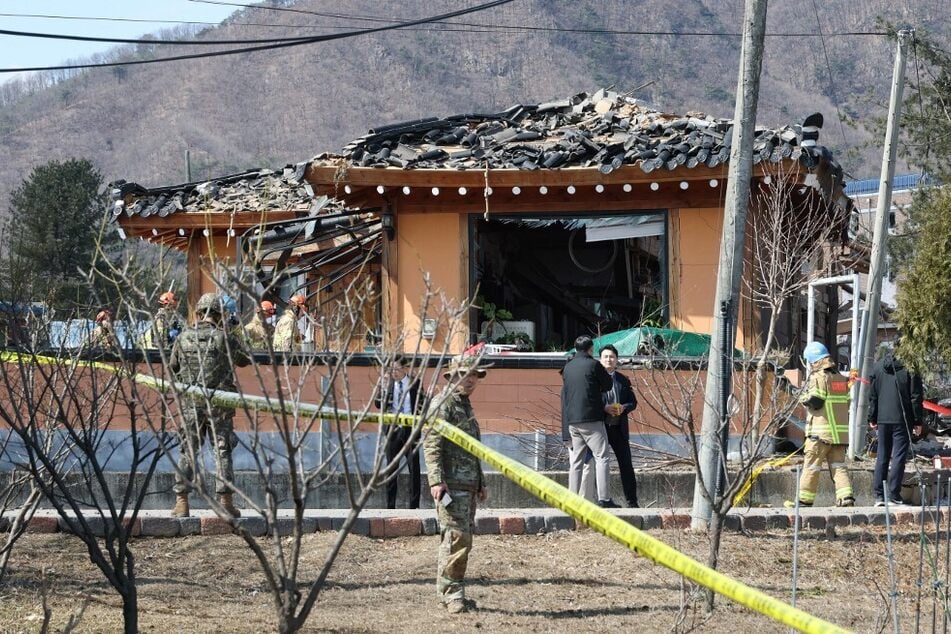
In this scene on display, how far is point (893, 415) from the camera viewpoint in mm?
12086

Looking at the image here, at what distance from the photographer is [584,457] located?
456 inches

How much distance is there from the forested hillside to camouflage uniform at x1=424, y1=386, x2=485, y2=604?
284 ft

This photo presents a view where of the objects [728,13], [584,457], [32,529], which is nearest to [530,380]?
[584,457]

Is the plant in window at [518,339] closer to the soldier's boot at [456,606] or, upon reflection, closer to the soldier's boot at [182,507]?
the soldier's boot at [182,507]

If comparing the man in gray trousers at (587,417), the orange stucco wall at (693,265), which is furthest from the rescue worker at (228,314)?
the orange stucco wall at (693,265)

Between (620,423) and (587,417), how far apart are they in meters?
0.74

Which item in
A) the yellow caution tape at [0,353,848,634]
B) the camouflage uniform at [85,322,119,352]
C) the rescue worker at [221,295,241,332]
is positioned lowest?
the yellow caution tape at [0,353,848,634]

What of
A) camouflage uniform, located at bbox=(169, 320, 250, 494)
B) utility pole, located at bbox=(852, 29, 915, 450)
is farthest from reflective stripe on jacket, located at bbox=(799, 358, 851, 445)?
camouflage uniform, located at bbox=(169, 320, 250, 494)

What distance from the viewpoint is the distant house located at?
49.2ft

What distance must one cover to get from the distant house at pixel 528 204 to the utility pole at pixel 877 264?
666mm

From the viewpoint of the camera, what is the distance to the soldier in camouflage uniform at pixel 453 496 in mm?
7832

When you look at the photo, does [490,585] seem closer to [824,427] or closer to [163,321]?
[163,321]

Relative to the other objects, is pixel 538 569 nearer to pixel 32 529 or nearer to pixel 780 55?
pixel 32 529

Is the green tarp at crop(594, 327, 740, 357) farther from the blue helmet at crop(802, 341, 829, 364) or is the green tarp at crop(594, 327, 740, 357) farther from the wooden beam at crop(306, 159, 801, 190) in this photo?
the blue helmet at crop(802, 341, 829, 364)
